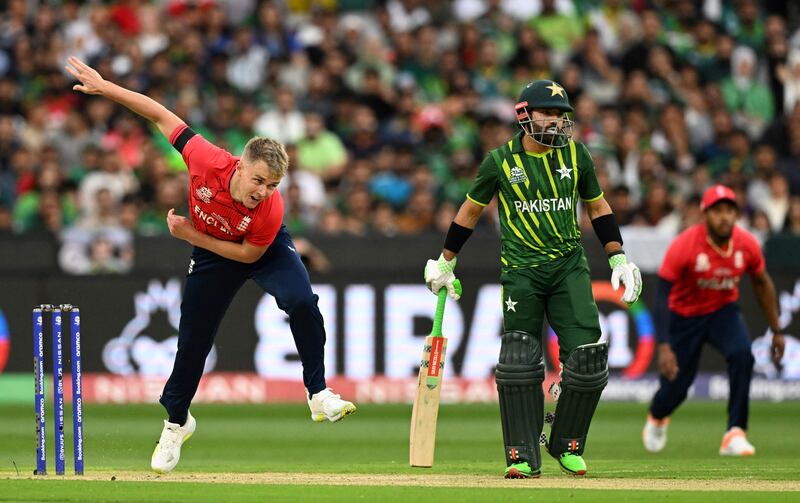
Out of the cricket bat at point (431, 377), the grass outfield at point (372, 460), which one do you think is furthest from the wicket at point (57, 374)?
the cricket bat at point (431, 377)

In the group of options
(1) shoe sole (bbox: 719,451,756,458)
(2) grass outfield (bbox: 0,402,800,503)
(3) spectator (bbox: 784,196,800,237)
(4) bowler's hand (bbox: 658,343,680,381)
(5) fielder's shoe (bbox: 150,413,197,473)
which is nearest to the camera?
(2) grass outfield (bbox: 0,402,800,503)

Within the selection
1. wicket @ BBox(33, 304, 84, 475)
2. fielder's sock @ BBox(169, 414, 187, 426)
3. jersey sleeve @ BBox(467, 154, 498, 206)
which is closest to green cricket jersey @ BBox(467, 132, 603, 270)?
jersey sleeve @ BBox(467, 154, 498, 206)

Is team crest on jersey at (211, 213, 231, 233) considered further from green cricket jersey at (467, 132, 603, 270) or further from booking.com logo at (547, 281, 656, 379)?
booking.com logo at (547, 281, 656, 379)

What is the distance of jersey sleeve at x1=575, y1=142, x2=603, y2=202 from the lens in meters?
8.85

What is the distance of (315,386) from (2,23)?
41.4 ft

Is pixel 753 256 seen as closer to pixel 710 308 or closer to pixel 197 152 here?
pixel 710 308

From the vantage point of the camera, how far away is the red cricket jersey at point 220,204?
349 inches

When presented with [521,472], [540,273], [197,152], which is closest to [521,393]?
[521,472]

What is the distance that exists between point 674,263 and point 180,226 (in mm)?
4562

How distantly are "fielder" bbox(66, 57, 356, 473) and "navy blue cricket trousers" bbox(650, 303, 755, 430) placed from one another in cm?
376

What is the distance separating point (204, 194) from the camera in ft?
29.2

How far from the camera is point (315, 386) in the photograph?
9.14 m

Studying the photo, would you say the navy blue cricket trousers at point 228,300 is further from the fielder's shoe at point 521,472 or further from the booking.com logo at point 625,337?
the booking.com logo at point 625,337

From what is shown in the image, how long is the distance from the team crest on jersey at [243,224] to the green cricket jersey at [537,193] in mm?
1333
